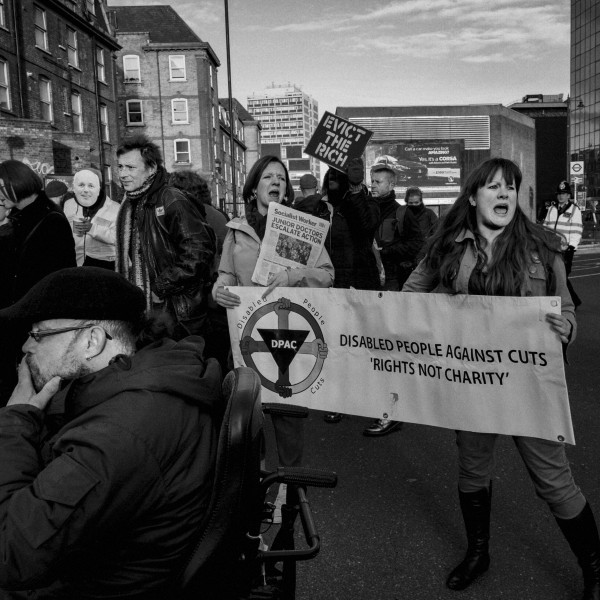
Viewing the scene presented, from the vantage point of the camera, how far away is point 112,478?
1422 millimetres

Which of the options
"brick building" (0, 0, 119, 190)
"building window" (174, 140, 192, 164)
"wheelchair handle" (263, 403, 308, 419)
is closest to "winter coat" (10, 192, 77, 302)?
"wheelchair handle" (263, 403, 308, 419)

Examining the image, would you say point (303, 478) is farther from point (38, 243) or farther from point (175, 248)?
point (38, 243)

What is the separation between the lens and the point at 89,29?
3089cm

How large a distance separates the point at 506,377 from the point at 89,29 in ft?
108

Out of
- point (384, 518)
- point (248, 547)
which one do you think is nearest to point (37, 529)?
point (248, 547)

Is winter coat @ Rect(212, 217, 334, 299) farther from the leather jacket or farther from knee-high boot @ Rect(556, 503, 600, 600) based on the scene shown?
knee-high boot @ Rect(556, 503, 600, 600)

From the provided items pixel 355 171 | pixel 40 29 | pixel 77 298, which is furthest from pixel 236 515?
pixel 40 29

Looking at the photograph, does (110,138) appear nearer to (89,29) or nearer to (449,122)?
(89,29)

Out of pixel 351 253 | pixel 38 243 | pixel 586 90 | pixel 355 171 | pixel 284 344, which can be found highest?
pixel 586 90

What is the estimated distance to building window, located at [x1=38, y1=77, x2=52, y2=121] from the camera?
1052 inches

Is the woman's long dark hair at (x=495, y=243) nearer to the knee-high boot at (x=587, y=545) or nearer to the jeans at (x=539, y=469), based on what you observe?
the jeans at (x=539, y=469)

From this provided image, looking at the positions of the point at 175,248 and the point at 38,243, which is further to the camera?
the point at 38,243

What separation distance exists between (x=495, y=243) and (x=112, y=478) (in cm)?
202

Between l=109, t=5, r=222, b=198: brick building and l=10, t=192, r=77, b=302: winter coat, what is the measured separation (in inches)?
1801
